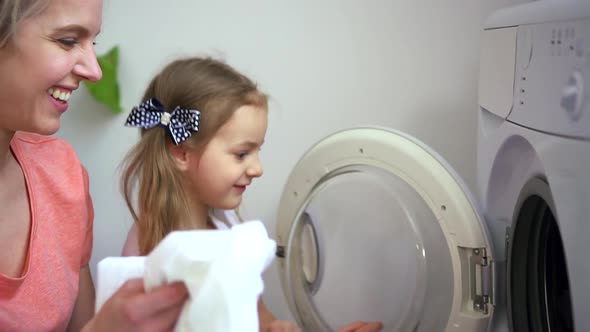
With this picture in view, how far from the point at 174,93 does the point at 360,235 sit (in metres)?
0.46

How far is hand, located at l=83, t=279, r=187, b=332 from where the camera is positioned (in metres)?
0.58

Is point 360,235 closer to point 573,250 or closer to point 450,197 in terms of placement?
point 450,197

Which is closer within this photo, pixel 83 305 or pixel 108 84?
pixel 83 305

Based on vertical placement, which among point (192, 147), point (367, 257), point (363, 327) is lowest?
point (363, 327)

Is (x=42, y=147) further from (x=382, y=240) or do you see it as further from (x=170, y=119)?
(x=382, y=240)

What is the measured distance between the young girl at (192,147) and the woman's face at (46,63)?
0.30 metres

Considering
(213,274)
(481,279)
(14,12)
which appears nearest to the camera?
(213,274)

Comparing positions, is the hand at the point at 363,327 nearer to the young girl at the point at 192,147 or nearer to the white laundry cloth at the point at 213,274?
the young girl at the point at 192,147

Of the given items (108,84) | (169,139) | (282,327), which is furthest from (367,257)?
(108,84)

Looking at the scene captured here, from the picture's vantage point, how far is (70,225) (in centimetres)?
107

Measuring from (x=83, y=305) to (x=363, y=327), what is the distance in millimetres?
519

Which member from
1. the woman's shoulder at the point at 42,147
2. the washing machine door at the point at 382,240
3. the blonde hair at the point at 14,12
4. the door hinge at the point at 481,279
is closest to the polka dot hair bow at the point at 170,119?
the woman's shoulder at the point at 42,147

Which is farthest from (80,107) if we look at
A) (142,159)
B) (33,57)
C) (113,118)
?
(33,57)

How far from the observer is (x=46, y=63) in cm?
86
